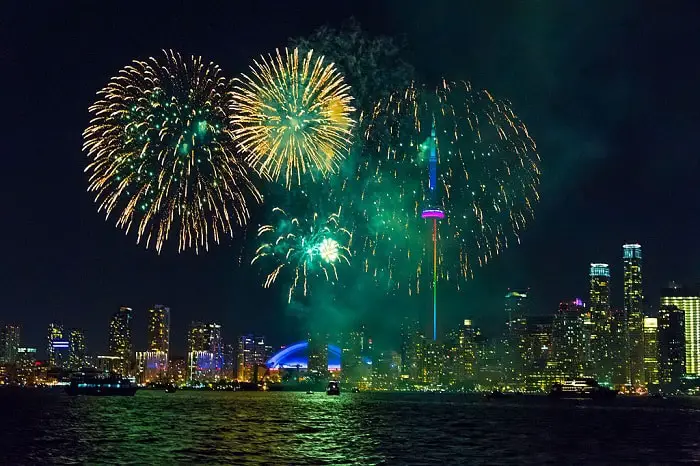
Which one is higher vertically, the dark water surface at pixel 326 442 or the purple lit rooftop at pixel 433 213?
the purple lit rooftop at pixel 433 213

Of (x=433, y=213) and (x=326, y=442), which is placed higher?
(x=433, y=213)

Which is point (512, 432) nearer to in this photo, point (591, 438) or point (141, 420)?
point (591, 438)

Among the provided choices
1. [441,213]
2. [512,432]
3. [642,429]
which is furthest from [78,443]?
[642,429]

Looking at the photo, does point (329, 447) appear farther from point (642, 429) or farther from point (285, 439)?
point (642, 429)

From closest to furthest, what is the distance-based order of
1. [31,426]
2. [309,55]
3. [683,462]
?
[309,55]
[683,462]
[31,426]

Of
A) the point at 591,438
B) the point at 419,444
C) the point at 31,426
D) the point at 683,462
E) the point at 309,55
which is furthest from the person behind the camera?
the point at 31,426

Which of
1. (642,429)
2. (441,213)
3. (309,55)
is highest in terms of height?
(309,55)

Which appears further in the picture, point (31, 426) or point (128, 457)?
point (31, 426)

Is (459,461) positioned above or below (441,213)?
below

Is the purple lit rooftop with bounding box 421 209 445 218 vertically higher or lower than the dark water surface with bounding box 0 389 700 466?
higher
